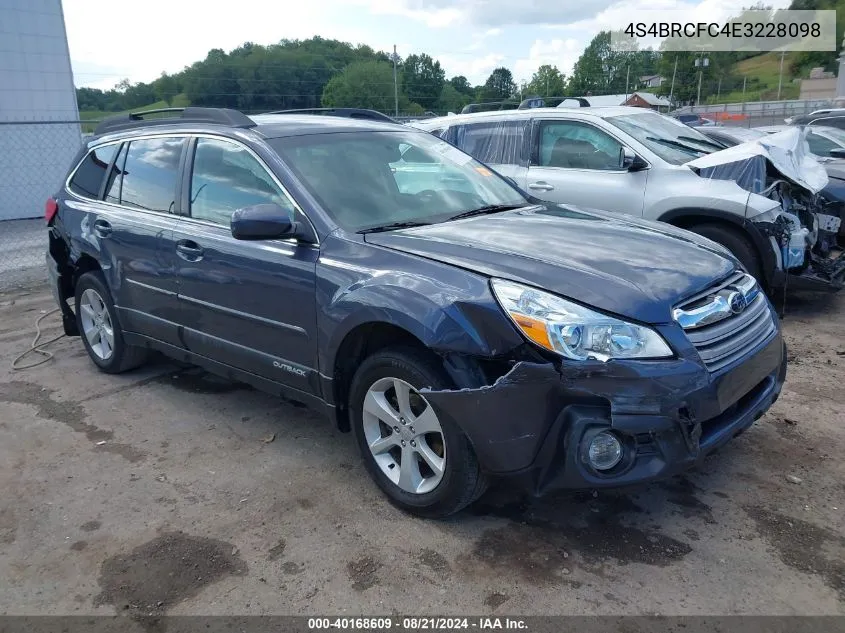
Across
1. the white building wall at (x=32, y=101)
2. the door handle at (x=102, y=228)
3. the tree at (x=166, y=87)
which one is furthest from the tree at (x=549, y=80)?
the door handle at (x=102, y=228)

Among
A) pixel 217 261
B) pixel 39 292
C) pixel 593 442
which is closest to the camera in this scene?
pixel 593 442

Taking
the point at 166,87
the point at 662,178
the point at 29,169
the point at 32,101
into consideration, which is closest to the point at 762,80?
the point at 166,87

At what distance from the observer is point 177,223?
13.7ft

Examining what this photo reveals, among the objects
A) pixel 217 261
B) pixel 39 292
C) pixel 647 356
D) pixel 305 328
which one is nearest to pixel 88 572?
pixel 305 328

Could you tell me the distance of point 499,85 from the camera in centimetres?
6562

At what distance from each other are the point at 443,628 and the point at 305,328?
1562 millimetres

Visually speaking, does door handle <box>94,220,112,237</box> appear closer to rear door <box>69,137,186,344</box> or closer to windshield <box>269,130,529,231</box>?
rear door <box>69,137,186,344</box>

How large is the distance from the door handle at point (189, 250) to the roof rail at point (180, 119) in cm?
73

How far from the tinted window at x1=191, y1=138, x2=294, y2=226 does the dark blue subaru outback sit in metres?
0.01

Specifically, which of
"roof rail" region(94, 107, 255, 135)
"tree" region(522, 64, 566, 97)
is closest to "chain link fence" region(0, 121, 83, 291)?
"roof rail" region(94, 107, 255, 135)

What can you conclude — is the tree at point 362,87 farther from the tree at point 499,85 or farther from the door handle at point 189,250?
the door handle at point 189,250

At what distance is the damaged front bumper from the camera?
2.61 metres

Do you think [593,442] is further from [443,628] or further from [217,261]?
[217,261]

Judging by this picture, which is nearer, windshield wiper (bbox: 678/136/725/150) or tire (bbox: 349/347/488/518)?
tire (bbox: 349/347/488/518)
